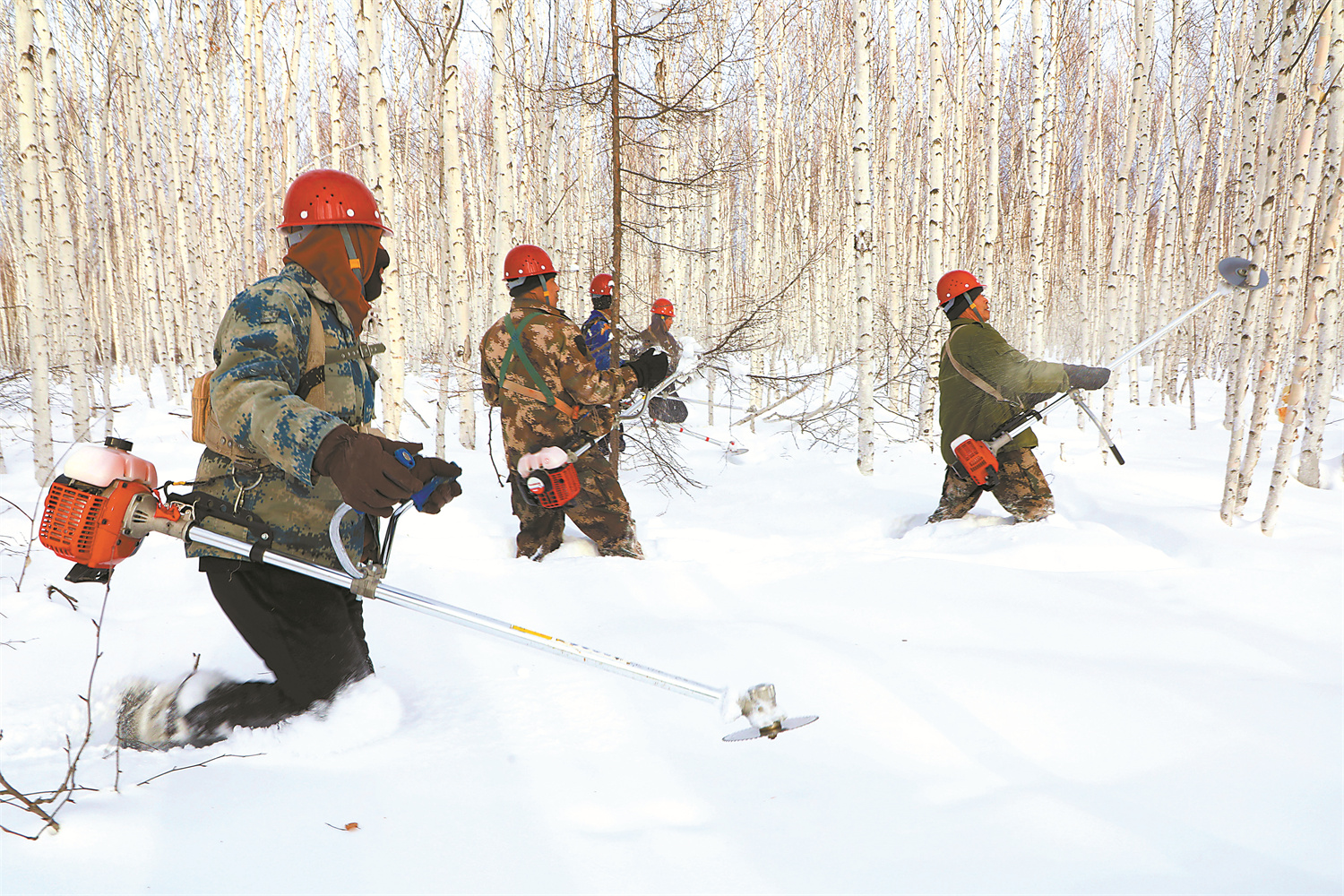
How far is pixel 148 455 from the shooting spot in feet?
26.5

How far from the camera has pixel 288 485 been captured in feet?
7.34

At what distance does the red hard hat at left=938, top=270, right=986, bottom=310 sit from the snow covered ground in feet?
7.35

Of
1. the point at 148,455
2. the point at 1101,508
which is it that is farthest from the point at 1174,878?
the point at 148,455

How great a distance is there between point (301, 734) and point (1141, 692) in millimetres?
2471

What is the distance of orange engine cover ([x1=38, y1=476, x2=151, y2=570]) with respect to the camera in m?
1.91

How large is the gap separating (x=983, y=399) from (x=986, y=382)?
0.13 meters

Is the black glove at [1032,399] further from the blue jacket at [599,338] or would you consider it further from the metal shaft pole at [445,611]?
the metal shaft pole at [445,611]

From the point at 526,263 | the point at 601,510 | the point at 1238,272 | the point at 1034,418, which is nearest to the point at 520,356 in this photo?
the point at 526,263

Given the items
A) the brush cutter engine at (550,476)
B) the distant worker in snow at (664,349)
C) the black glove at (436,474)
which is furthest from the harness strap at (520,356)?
the black glove at (436,474)

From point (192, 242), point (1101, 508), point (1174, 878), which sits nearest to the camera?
point (1174, 878)

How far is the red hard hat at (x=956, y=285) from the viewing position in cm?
516

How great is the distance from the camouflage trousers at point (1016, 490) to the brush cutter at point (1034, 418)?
9 cm

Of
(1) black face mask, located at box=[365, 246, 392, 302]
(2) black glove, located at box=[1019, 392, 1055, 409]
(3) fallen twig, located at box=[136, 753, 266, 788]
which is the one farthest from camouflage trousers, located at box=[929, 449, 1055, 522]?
(3) fallen twig, located at box=[136, 753, 266, 788]

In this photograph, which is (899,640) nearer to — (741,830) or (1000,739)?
(1000,739)
